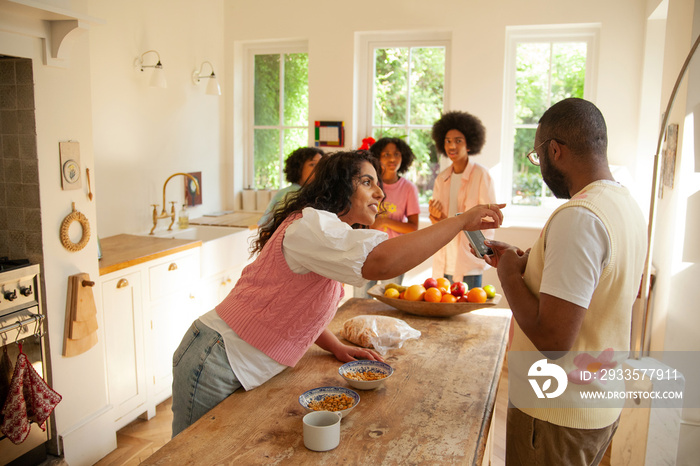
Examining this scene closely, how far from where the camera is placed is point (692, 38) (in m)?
2.76

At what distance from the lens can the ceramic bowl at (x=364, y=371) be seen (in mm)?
1560

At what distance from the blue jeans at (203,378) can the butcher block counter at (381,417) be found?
49mm

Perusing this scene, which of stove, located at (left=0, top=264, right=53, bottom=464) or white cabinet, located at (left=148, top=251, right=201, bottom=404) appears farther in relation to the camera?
white cabinet, located at (left=148, top=251, right=201, bottom=404)

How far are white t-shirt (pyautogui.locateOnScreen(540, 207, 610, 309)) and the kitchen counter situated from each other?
3.17 m

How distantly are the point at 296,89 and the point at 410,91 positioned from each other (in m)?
1.04

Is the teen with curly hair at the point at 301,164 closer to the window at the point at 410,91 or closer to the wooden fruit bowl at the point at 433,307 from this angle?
the wooden fruit bowl at the point at 433,307

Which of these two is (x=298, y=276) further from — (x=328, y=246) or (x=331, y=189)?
(x=331, y=189)

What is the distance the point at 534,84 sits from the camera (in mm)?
4531

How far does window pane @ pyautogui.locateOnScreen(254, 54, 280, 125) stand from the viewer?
16.7 ft

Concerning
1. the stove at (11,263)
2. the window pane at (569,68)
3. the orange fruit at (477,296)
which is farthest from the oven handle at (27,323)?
the window pane at (569,68)

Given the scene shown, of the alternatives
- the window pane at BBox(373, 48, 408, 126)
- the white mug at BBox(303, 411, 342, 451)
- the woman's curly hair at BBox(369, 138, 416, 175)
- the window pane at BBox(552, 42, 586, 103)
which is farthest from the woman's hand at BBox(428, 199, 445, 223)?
the white mug at BBox(303, 411, 342, 451)

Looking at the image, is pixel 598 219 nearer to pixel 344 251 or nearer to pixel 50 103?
pixel 344 251

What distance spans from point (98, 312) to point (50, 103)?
1017mm

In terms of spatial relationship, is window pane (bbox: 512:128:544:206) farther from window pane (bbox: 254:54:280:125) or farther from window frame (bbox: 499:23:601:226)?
window pane (bbox: 254:54:280:125)
